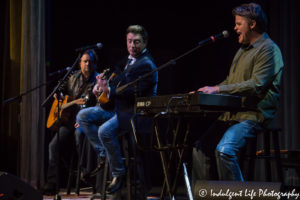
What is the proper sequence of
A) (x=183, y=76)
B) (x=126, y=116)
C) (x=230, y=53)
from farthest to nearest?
(x=183, y=76) < (x=230, y=53) < (x=126, y=116)

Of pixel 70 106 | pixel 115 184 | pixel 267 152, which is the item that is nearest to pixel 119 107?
pixel 115 184

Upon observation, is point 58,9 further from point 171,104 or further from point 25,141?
point 171,104

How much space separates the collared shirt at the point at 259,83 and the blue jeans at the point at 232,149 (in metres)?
0.10

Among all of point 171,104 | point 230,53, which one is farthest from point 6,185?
point 230,53

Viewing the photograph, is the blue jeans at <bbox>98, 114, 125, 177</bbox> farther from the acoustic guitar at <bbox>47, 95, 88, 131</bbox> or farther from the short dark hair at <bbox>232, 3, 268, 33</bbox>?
the short dark hair at <bbox>232, 3, 268, 33</bbox>

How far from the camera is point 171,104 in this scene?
257 cm

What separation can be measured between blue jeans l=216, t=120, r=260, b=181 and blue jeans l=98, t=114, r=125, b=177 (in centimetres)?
102

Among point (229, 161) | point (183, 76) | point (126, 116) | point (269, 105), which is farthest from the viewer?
point (183, 76)

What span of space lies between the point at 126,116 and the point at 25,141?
2202 mm

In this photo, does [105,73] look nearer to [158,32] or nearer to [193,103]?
[193,103]

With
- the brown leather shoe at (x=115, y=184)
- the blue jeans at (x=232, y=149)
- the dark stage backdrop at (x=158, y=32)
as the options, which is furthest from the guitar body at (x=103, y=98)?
the dark stage backdrop at (x=158, y=32)

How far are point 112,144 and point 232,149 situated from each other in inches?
46.7

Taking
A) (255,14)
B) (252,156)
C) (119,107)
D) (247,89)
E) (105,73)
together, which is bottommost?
(252,156)

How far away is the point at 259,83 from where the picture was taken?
2.74m
